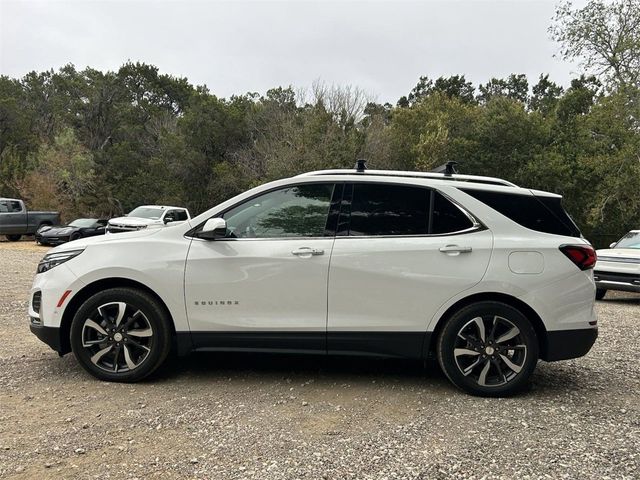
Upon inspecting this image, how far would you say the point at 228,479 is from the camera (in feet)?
9.32

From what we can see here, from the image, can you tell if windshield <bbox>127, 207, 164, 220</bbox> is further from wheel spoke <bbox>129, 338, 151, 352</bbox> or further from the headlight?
wheel spoke <bbox>129, 338, 151, 352</bbox>

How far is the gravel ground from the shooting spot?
3006 mm

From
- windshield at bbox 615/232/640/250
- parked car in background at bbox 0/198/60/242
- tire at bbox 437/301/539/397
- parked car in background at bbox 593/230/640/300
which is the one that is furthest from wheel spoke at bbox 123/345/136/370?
parked car in background at bbox 0/198/60/242

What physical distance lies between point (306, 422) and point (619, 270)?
9.24 metres

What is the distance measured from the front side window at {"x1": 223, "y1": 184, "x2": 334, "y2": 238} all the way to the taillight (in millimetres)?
1933

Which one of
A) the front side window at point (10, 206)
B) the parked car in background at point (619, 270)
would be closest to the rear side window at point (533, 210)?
the parked car in background at point (619, 270)

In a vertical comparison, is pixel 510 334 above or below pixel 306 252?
below

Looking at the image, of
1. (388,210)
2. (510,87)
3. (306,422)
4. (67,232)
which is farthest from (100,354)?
(510,87)

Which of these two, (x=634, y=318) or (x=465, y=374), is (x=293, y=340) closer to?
(x=465, y=374)

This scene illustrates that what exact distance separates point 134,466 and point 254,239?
1.91 metres

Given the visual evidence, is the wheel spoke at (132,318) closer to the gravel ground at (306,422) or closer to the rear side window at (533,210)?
the gravel ground at (306,422)

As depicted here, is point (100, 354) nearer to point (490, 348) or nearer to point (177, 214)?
point (490, 348)

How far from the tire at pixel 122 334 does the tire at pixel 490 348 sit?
229cm

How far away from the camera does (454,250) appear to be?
13.4ft
